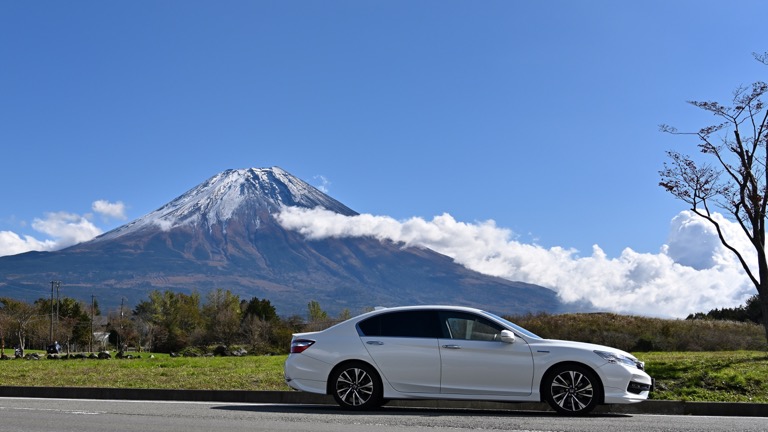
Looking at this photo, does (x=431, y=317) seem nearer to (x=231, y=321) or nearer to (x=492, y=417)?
(x=492, y=417)

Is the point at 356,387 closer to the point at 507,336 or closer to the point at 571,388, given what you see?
the point at 507,336

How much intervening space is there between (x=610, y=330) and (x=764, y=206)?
20.1 m

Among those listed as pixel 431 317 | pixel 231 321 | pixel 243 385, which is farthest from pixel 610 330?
pixel 231 321

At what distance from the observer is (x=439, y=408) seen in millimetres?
14234

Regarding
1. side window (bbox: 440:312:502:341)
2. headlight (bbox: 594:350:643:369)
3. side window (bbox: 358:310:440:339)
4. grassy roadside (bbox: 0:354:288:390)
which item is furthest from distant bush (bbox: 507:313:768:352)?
side window (bbox: 358:310:440:339)

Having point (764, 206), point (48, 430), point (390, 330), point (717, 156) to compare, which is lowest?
point (48, 430)

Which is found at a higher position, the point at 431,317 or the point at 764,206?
the point at 764,206

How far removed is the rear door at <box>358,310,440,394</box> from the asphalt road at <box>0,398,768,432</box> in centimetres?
45

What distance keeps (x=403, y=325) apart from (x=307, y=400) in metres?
3.05

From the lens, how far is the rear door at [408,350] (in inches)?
511

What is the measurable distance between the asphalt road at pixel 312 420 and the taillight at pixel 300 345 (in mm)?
884

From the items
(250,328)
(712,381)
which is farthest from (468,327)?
(250,328)

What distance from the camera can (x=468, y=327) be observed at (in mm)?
13141

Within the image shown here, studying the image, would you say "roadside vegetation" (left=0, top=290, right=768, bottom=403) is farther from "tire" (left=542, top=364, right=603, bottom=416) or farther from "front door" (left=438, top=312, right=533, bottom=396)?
"front door" (left=438, top=312, right=533, bottom=396)
